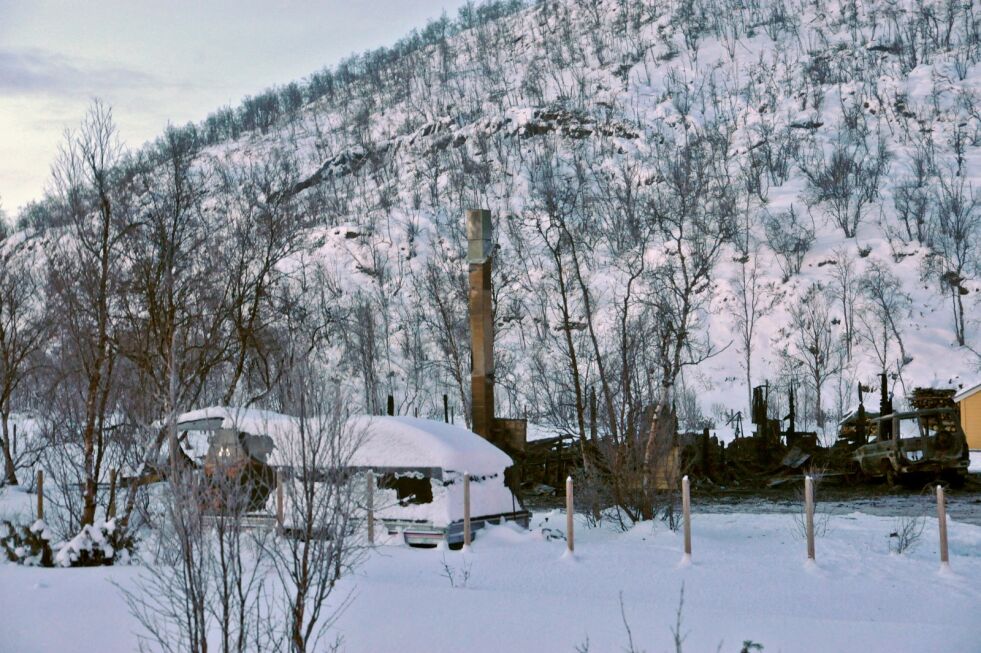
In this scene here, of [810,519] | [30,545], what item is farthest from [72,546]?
[810,519]

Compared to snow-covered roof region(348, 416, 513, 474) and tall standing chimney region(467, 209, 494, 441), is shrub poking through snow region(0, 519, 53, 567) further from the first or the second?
tall standing chimney region(467, 209, 494, 441)

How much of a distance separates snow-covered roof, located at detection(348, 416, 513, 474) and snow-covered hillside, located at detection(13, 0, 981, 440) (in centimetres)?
373

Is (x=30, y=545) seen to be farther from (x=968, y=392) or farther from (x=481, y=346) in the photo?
(x=968, y=392)

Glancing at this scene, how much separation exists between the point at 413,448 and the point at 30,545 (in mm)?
4963

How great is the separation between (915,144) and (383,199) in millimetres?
40855

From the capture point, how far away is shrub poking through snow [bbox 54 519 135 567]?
12211 mm

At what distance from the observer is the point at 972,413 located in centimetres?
4238

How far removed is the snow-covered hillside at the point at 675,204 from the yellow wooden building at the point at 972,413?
24.7ft

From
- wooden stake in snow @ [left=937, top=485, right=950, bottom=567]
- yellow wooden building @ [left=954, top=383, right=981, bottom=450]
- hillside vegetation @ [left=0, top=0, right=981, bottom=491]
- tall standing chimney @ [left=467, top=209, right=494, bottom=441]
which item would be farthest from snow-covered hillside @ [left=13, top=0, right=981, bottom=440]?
yellow wooden building @ [left=954, top=383, right=981, bottom=450]

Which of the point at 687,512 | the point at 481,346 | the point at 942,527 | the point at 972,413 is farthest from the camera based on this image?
the point at 972,413

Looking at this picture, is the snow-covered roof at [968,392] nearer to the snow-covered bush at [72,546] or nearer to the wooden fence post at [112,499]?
the wooden fence post at [112,499]

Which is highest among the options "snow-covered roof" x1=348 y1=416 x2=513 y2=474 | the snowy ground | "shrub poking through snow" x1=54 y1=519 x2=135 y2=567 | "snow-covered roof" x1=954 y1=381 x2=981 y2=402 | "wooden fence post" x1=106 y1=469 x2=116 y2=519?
"snow-covered roof" x1=954 y1=381 x2=981 y2=402

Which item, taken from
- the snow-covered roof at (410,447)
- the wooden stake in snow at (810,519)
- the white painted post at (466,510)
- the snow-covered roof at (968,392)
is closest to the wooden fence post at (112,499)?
the snow-covered roof at (410,447)

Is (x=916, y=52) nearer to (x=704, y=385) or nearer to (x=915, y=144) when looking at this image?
(x=915, y=144)
